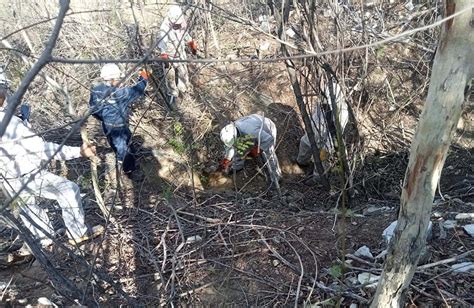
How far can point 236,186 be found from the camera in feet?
13.2

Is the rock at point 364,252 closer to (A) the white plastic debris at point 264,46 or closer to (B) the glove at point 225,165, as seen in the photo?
(B) the glove at point 225,165

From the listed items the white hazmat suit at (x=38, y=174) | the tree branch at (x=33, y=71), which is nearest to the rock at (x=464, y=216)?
the white hazmat suit at (x=38, y=174)

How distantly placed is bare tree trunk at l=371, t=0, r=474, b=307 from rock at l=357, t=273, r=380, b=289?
513 mm

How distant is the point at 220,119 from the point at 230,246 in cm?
305

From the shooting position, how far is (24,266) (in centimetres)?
332

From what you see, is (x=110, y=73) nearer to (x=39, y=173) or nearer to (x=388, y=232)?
(x=39, y=173)

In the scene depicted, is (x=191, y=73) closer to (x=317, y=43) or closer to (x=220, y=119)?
(x=220, y=119)

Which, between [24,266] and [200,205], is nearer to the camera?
[24,266]

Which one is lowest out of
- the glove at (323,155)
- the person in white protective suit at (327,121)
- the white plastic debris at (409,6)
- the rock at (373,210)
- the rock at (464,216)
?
the rock at (373,210)

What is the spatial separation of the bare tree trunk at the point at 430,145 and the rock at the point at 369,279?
0.51 meters

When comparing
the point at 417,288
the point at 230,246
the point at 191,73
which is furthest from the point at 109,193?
the point at 417,288

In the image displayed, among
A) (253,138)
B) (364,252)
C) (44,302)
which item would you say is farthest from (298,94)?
(44,302)

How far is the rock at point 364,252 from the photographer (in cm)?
282

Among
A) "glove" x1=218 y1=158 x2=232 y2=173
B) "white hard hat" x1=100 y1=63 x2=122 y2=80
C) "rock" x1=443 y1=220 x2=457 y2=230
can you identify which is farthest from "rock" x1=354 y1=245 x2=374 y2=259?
"white hard hat" x1=100 y1=63 x2=122 y2=80
